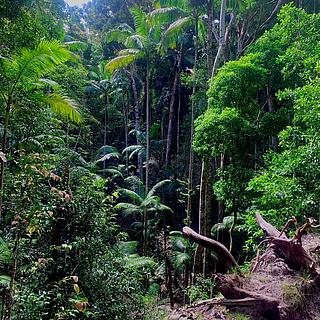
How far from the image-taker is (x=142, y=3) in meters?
17.1

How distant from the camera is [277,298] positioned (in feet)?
12.1

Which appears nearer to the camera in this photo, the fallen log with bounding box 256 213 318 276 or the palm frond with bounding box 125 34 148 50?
the fallen log with bounding box 256 213 318 276

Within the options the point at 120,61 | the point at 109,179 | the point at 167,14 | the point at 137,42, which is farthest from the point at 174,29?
the point at 109,179

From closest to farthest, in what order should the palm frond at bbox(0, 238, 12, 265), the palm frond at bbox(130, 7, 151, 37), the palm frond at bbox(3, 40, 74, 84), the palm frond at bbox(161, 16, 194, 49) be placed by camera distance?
the palm frond at bbox(0, 238, 12, 265) < the palm frond at bbox(3, 40, 74, 84) < the palm frond at bbox(161, 16, 194, 49) < the palm frond at bbox(130, 7, 151, 37)

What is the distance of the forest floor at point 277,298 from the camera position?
362cm

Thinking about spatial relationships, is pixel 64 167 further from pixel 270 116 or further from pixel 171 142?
pixel 171 142

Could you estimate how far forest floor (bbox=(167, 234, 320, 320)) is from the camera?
142 inches

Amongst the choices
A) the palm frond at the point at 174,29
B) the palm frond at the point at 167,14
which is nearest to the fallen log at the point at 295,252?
the palm frond at the point at 174,29

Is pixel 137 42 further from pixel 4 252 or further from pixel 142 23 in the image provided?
pixel 4 252

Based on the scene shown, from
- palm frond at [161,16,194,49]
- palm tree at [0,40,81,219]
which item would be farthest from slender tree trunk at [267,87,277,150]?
palm tree at [0,40,81,219]

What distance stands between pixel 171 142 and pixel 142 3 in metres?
6.83

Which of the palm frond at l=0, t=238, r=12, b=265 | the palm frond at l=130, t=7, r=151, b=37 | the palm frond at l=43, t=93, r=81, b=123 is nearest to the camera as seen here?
the palm frond at l=0, t=238, r=12, b=265

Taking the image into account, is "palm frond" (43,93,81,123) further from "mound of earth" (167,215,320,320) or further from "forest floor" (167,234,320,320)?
"forest floor" (167,234,320,320)

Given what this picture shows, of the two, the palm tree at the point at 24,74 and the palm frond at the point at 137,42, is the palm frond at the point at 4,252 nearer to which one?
the palm tree at the point at 24,74
